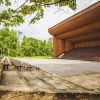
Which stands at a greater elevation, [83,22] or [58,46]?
[83,22]

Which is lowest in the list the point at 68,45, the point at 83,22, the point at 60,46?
the point at 60,46

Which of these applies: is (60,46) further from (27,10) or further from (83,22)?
(27,10)

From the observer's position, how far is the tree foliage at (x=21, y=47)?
6850 cm

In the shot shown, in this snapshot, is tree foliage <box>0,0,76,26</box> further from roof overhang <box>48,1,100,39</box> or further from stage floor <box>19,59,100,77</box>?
roof overhang <box>48,1,100,39</box>

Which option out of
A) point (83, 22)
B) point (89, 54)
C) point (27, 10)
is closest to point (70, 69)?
point (27, 10)

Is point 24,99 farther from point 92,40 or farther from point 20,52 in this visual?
point 20,52

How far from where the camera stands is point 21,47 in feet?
228

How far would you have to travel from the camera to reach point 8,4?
698cm

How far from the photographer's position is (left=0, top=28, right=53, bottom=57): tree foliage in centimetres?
6850

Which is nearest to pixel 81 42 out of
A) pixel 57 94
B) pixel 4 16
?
pixel 4 16

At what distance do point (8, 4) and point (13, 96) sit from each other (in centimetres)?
426

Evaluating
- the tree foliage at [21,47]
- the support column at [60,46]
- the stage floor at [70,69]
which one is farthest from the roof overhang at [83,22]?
the tree foliage at [21,47]

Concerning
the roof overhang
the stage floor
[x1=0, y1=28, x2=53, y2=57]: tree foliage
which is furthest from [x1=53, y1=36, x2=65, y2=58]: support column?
[x1=0, y1=28, x2=53, y2=57]: tree foliage

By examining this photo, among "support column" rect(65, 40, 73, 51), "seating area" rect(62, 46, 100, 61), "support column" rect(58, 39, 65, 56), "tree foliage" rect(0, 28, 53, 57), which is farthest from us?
"tree foliage" rect(0, 28, 53, 57)
